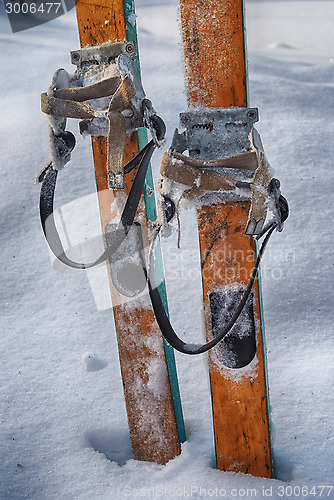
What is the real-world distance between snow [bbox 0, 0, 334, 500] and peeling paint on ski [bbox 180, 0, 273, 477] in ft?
0.21

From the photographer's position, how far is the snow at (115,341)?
3.53 feet

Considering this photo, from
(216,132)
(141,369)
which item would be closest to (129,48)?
(216,132)

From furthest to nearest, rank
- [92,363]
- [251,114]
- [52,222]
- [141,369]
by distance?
[92,363], [141,369], [52,222], [251,114]

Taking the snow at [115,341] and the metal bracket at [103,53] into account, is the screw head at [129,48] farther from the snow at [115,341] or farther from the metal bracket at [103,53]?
the snow at [115,341]

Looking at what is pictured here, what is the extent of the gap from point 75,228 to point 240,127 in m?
0.92

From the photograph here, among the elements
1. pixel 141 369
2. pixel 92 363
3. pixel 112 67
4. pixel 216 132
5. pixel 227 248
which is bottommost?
pixel 92 363

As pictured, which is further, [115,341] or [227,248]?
[115,341]

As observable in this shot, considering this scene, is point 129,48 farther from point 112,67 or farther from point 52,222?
point 52,222

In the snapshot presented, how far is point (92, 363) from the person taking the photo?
1.33 metres

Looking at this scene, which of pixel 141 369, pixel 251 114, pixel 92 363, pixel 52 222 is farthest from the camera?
pixel 92 363

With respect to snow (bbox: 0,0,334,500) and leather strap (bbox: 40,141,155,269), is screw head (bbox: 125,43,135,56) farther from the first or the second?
snow (bbox: 0,0,334,500)

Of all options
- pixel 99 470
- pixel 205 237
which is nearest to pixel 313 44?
pixel 205 237

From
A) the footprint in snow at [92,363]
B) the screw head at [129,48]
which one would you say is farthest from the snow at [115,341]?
the screw head at [129,48]

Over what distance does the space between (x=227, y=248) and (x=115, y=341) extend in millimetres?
594
